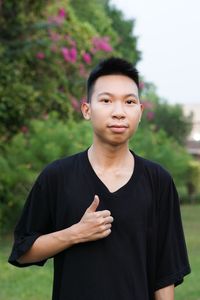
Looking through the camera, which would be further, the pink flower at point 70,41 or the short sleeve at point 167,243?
the pink flower at point 70,41

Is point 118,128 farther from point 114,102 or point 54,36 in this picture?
point 54,36

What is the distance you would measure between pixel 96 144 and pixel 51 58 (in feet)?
38.2

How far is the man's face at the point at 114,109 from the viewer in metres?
2.47

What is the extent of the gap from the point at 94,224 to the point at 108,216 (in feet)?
0.17

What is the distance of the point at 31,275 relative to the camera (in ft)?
27.6

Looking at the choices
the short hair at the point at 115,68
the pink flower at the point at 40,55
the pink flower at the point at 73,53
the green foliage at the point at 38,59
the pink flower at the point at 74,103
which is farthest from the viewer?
the pink flower at the point at 74,103

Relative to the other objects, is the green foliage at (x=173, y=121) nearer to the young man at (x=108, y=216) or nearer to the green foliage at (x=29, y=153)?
the green foliage at (x=29, y=153)

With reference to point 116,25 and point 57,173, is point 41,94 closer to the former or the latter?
point 57,173

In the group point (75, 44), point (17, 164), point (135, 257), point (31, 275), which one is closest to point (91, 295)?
point (135, 257)

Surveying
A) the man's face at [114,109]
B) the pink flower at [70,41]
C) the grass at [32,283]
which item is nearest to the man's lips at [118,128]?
the man's face at [114,109]

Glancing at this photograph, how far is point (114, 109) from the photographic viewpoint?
97.6 inches

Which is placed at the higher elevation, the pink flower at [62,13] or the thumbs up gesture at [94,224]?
the pink flower at [62,13]

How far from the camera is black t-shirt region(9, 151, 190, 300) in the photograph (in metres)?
2.42

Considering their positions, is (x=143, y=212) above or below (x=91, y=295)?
above
